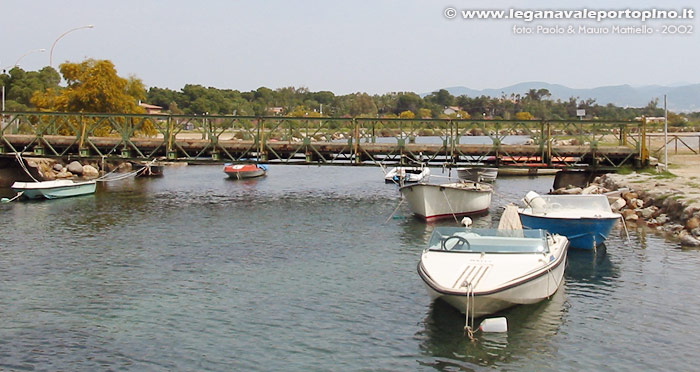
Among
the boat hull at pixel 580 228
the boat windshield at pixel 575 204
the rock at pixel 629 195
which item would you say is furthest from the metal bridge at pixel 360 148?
the boat hull at pixel 580 228

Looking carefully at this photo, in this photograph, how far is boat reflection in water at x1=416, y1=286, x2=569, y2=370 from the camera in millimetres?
18641

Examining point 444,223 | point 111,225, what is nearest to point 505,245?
point 444,223

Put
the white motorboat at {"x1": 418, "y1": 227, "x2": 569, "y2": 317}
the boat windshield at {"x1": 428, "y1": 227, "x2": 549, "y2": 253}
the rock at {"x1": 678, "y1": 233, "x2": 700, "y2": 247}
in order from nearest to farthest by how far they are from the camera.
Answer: the white motorboat at {"x1": 418, "y1": 227, "x2": 569, "y2": 317} < the boat windshield at {"x1": 428, "y1": 227, "x2": 549, "y2": 253} < the rock at {"x1": 678, "y1": 233, "x2": 700, "y2": 247}

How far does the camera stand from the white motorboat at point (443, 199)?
139 feet

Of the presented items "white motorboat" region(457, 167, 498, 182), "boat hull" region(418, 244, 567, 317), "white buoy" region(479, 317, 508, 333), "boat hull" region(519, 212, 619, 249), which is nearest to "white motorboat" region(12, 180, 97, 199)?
"white motorboat" region(457, 167, 498, 182)

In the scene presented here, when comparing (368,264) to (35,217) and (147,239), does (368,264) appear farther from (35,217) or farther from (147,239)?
Answer: (35,217)

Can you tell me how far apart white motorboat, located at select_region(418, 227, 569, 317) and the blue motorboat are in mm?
7045

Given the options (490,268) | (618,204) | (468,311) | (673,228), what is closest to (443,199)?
(618,204)

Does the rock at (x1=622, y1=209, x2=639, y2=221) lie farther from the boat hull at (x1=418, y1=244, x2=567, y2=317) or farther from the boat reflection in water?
the boat hull at (x1=418, y1=244, x2=567, y2=317)

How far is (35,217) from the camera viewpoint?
4306 centimetres

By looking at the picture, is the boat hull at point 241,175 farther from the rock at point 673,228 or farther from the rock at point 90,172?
the rock at point 673,228

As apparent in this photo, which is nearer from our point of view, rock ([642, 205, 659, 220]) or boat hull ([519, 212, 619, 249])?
boat hull ([519, 212, 619, 249])

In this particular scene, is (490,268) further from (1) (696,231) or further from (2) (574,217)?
(1) (696,231)

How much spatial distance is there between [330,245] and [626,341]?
53.7 feet
